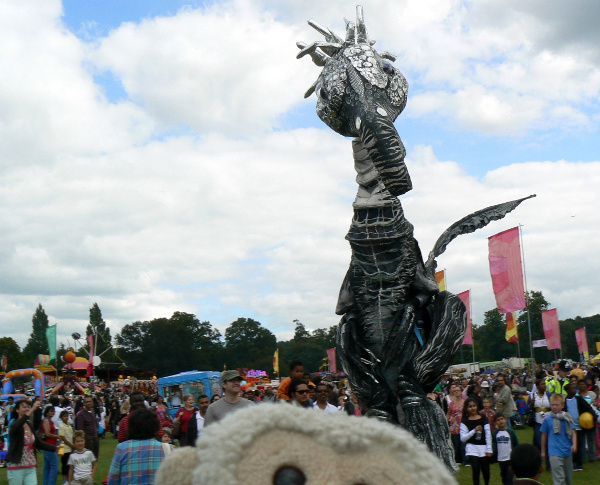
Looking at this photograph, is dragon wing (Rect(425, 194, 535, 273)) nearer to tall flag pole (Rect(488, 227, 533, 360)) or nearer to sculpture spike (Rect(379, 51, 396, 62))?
sculpture spike (Rect(379, 51, 396, 62))

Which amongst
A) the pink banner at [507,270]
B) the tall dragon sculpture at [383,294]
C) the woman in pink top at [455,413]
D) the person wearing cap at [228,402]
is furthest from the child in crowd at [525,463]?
the pink banner at [507,270]

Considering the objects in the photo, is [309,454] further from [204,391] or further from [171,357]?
[171,357]

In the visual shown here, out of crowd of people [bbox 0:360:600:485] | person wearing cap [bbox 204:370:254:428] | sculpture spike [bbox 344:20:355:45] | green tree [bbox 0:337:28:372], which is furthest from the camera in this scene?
green tree [bbox 0:337:28:372]

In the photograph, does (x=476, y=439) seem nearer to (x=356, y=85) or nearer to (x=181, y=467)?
(x=356, y=85)

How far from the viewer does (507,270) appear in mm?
18203

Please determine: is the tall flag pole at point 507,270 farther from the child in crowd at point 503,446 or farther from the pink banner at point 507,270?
the child in crowd at point 503,446

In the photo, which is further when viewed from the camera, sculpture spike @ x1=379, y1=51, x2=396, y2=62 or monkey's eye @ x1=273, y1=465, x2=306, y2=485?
sculpture spike @ x1=379, y1=51, x2=396, y2=62

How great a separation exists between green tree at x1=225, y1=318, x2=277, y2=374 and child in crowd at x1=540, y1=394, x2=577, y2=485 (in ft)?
234

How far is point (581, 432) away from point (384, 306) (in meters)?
8.97

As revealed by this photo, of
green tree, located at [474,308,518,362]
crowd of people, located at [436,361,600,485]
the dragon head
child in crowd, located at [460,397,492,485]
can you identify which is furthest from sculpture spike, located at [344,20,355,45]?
green tree, located at [474,308,518,362]

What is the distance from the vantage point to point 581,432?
1260 cm

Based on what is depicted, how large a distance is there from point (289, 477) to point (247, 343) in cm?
8463

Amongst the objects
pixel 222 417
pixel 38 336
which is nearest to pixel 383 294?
pixel 222 417

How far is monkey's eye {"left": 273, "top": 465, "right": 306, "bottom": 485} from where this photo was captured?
1.41 meters
